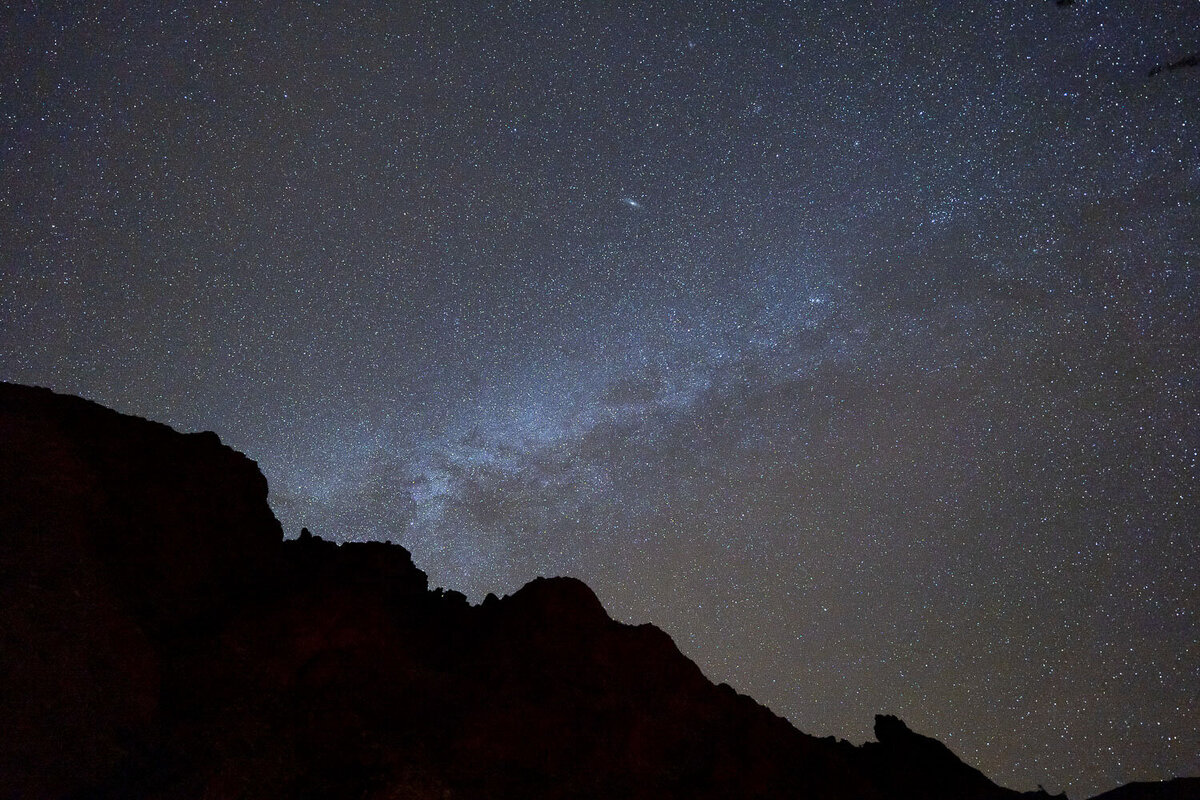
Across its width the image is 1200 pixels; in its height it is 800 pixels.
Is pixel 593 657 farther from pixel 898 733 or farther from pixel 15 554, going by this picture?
pixel 15 554

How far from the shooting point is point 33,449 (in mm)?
16859

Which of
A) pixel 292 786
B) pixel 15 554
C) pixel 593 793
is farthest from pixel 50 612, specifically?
pixel 593 793

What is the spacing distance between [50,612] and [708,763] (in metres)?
13.4

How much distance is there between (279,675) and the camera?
17.2 meters

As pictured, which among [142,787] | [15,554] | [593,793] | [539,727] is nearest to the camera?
[142,787]

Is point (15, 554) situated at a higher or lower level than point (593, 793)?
higher

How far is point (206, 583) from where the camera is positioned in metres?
18.9

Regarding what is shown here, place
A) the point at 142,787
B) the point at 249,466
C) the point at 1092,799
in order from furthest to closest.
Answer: the point at 249,466, the point at 1092,799, the point at 142,787

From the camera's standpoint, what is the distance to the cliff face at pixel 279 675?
14859mm

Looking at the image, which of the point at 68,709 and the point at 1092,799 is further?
the point at 1092,799

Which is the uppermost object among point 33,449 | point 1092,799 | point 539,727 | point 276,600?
point 33,449

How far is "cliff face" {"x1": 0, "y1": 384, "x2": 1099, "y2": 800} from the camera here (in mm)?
14859

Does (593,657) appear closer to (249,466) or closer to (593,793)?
(593,793)

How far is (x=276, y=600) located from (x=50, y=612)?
15.0ft
